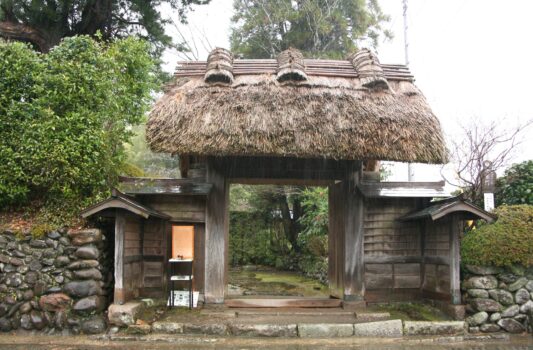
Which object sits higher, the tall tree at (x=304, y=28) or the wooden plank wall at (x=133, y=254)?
the tall tree at (x=304, y=28)

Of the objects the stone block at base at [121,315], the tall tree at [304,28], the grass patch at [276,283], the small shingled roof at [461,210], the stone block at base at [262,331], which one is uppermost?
the tall tree at [304,28]

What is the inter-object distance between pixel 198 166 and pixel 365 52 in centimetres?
450

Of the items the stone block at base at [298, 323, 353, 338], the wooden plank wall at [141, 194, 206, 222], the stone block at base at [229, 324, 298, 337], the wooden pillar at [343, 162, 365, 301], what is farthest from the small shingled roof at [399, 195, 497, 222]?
the wooden plank wall at [141, 194, 206, 222]

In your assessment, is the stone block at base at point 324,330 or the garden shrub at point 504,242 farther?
the garden shrub at point 504,242

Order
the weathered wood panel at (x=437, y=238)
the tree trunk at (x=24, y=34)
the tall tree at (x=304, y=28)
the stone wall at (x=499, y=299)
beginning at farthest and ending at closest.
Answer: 1. the tall tree at (x=304, y=28)
2. the tree trunk at (x=24, y=34)
3. the weathered wood panel at (x=437, y=238)
4. the stone wall at (x=499, y=299)

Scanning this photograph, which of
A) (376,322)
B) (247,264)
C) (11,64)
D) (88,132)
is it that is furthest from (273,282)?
(11,64)

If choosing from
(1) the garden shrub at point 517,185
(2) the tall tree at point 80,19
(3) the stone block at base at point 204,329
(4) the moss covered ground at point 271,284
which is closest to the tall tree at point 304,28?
(2) the tall tree at point 80,19

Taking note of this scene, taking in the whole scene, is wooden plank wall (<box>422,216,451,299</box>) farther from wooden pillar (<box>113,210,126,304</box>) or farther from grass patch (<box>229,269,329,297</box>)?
wooden pillar (<box>113,210,126,304</box>)

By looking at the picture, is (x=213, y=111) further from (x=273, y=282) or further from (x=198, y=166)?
(x=273, y=282)

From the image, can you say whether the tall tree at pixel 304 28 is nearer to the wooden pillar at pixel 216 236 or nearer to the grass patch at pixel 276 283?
the grass patch at pixel 276 283

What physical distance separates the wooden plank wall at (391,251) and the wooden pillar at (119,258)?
4.48 metres

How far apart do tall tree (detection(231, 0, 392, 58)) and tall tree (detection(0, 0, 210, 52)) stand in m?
6.70

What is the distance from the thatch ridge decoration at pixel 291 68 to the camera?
877 cm

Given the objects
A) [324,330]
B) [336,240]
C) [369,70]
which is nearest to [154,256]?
[324,330]
